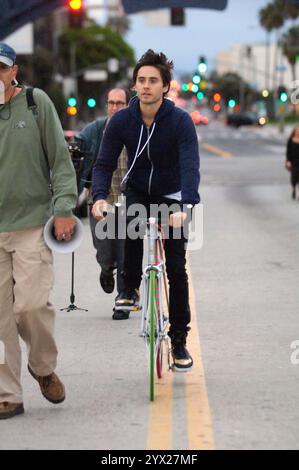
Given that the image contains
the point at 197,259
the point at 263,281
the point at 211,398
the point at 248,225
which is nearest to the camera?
the point at 211,398

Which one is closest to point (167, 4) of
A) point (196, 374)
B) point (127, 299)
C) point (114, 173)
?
point (114, 173)

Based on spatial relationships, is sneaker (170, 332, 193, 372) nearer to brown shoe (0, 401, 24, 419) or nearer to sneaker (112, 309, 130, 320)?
brown shoe (0, 401, 24, 419)

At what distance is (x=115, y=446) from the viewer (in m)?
6.13

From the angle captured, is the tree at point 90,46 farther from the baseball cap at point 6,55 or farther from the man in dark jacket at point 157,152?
the baseball cap at point 6,55

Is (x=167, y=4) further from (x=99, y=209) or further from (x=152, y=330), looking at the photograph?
(x=152, y=330)

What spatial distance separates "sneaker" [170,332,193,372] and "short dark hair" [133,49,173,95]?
62.6 inches

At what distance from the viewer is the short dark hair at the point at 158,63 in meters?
7.48

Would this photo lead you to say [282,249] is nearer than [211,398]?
No

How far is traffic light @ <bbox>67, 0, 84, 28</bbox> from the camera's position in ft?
107

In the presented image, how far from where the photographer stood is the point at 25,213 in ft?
22.3
